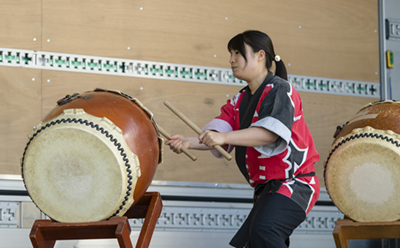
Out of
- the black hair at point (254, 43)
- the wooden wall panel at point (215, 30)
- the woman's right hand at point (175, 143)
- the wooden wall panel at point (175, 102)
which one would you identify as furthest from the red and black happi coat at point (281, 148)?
the wooden wall panel at point (215, 30)

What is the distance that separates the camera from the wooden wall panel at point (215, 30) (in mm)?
3100

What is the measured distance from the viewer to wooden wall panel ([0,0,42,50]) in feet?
9.62

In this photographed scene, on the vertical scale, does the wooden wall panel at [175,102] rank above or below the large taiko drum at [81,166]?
below

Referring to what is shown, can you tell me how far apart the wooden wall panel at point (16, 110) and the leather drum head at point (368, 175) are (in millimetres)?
1699

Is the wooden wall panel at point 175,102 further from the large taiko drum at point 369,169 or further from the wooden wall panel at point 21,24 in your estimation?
the large taiko drum at point 369,169

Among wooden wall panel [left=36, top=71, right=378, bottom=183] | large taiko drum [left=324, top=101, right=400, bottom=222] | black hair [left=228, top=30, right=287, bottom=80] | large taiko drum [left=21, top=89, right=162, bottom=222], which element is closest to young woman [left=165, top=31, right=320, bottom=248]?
black hair [left=228, top=30, right=287, bottom=80]

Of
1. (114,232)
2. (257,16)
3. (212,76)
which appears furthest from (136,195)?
(257,16)

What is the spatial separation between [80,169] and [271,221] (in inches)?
30.5

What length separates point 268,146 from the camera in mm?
2178

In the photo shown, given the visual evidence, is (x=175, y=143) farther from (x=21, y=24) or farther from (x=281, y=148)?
(x=21, y=24)

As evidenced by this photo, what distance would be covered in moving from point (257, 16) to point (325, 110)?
823 mm

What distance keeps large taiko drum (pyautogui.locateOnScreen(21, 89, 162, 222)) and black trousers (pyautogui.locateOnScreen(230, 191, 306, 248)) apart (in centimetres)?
53

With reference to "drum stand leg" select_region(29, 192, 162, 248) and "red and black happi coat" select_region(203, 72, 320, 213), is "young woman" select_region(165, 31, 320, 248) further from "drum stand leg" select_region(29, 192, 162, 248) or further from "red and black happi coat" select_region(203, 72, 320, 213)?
"drum stand leg" select_region(29, 192, 162, 248)

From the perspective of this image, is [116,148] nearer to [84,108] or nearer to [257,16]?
[84,108]
